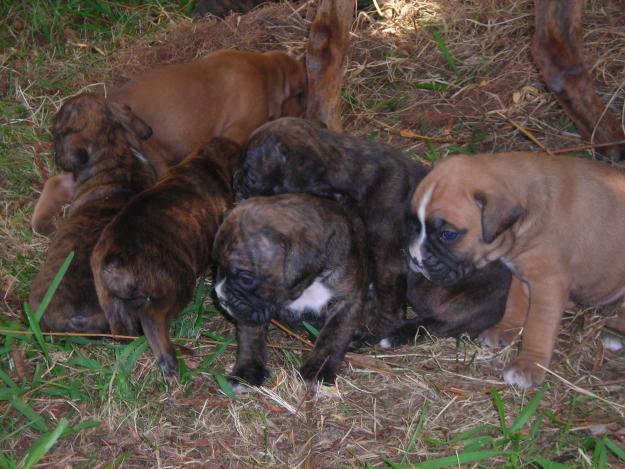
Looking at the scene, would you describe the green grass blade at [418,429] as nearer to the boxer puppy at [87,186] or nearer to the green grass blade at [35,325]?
the boxer puppy at [87,186]

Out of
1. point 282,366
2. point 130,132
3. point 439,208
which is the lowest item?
point 282,366

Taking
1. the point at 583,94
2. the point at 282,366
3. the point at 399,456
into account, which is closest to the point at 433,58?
the point at 583,94

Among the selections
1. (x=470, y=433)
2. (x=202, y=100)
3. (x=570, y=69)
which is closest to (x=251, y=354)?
(x=470, y=433)

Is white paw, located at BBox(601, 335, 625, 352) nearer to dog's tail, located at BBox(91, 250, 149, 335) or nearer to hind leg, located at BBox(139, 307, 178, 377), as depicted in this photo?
hind leg, located at BBox(139, 307, 178, 377)

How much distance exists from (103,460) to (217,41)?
4.85 m

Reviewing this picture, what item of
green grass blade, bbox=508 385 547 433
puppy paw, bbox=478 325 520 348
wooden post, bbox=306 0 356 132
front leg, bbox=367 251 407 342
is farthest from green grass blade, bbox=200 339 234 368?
wooden post, bbox=306 0 356 132

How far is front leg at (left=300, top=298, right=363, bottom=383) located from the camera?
15.1 feet

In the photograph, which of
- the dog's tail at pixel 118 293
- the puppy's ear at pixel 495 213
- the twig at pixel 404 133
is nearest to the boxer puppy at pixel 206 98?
the twig at pixel 404 133

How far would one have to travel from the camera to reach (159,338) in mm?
4531

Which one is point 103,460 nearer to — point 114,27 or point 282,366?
point 282,366

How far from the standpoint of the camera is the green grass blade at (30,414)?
14.3 feet

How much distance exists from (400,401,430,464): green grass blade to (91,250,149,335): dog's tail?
1.48 metres

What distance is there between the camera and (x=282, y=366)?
4.87m

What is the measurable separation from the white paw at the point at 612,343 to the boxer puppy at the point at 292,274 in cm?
137
